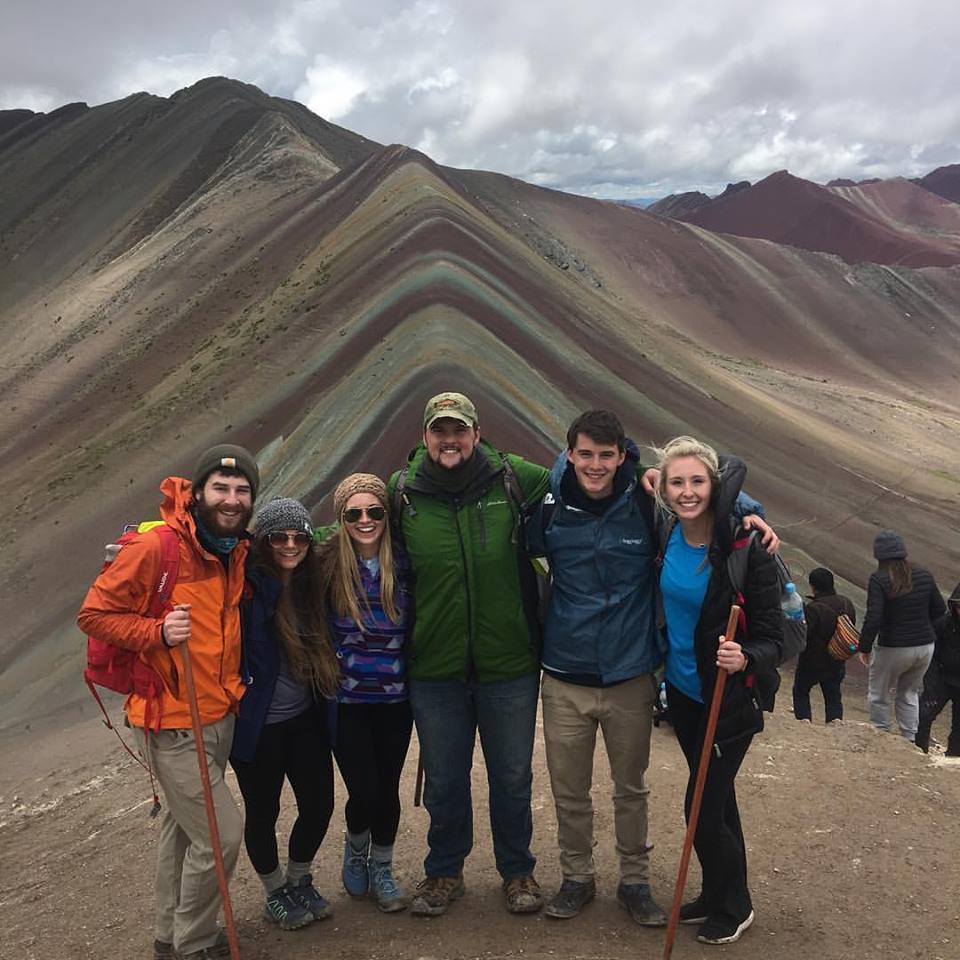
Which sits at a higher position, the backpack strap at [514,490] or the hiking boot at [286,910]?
the backpack strap at [514,490]

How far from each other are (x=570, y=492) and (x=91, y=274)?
120 ft

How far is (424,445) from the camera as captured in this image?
4047mm

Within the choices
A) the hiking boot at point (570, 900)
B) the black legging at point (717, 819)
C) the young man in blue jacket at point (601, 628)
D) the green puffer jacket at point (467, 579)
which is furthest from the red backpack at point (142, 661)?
the black legging at point (717, 819)

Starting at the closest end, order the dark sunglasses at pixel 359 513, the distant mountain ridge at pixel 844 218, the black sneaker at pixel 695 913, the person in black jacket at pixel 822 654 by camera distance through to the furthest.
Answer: the dark sunglasses at pixel 359 513 < the black sneaker at pixel 695 913 < the person in black jacket at pixel 822 654 < the distant mountain ridge at pixel 844 218

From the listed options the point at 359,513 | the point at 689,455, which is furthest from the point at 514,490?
the point at 689,455

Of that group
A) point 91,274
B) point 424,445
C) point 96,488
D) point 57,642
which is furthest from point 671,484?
point 91,274

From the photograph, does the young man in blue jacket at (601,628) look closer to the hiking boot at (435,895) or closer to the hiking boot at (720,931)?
the hiking boot at (720,931)

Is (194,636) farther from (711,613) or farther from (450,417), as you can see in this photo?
(711,613)

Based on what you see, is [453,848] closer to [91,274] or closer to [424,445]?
[424,445]

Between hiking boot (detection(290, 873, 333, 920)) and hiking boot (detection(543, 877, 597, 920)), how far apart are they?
1064 millimetres

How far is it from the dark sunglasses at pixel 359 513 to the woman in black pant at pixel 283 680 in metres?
0.17

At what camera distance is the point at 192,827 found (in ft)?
12.2

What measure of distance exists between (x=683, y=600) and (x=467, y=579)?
929mm

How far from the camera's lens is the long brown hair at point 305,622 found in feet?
12.8
